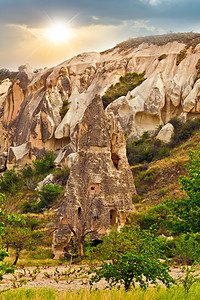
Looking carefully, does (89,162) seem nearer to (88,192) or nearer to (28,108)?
(88,192)

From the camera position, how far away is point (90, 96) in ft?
143

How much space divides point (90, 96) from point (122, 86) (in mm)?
4244

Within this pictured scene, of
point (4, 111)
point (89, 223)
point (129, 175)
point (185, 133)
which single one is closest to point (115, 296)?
point (89, 223)

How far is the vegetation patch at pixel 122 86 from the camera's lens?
41.4 m

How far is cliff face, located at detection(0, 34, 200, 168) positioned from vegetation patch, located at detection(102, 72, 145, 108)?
864 millimetres

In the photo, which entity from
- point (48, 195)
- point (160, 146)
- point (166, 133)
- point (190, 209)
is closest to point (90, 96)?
point (166, 133)

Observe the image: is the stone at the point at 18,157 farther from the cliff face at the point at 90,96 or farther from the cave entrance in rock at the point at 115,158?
the cave entrance in rock at the point at 115,158

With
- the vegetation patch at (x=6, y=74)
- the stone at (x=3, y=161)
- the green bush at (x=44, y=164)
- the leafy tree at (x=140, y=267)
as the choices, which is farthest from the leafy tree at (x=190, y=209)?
the vegetation patch at (x=6, y=74)

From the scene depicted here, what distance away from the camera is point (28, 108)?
48.4 meters

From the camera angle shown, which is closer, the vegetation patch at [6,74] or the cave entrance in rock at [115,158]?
the cave entrance in rock at [115,158]

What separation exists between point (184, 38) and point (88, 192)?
35212 mm

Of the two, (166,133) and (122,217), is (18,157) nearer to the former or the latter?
(166,133)

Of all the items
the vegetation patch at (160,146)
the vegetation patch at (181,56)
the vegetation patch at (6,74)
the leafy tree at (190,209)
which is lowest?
the vegetation patch at (160,146)

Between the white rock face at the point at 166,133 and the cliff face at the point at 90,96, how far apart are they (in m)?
2.42
